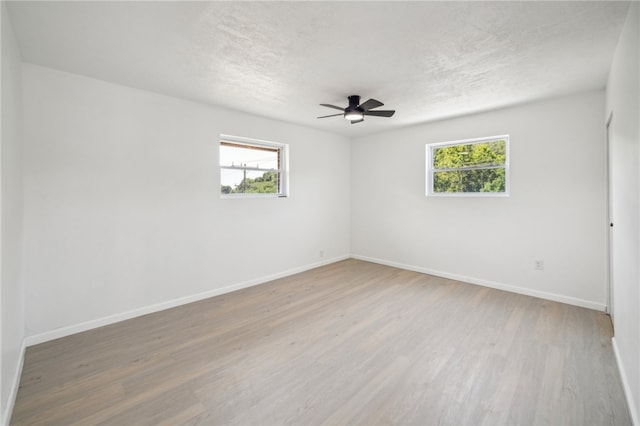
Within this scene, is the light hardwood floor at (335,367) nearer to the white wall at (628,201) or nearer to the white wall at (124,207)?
the white wall at (628,201)

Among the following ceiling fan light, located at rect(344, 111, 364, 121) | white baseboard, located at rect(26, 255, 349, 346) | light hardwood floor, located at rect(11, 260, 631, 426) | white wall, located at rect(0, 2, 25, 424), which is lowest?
light hardwood floor, located at rect(11, 260, 631, 426)

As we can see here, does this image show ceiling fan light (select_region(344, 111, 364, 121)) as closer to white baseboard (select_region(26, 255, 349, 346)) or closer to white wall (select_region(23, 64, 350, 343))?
white wall (select_region(23, 64, 350, 343))

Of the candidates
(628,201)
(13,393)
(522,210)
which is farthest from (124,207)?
(522,210)

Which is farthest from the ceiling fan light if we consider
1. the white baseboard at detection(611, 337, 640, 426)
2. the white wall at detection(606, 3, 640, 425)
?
the white baseboard at detection(611, 337, 640, 426)

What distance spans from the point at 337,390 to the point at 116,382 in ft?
5.36

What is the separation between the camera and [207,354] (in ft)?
8.17

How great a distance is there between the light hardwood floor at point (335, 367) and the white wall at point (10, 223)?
234 millimetres

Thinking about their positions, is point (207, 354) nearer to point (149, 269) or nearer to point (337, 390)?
point (337, 390)

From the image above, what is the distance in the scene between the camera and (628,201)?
1929 millimetres

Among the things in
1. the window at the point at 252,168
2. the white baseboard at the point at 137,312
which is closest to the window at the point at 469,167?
the window at the point at 252,168

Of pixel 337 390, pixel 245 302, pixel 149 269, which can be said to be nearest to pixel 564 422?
pixel 337 390

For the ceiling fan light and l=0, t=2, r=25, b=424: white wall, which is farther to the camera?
the ceiling fan light

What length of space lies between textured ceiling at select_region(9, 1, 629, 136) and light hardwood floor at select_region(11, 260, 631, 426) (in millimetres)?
2549

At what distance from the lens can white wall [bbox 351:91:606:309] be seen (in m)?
3.40
